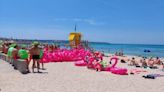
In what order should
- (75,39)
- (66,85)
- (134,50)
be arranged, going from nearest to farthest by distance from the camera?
(66,85), (75,39), (134,50)

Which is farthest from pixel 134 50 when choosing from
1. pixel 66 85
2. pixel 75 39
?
pixel 66 85

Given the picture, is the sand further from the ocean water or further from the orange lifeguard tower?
the ocean water

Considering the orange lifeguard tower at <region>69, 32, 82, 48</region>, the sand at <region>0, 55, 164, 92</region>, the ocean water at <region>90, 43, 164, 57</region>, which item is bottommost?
the ocean water at <region>90, 43, 164, 57</region>

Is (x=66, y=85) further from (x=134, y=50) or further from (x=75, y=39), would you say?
(x=134, y=50)

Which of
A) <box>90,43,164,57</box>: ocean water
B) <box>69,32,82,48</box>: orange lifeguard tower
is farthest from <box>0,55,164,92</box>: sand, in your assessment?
<box>90,43,164,57</box>: ocean water

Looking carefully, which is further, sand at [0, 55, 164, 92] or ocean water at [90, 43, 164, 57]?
A: ocean water at [90, 43, 164, 57]

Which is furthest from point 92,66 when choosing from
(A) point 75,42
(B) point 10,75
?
(A) point 75,42

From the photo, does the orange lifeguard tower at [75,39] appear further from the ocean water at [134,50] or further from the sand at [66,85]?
the ocean water at [134,50]

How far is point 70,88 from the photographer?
10.4 metres

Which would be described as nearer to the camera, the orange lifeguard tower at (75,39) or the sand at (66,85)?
the sand at (66,85)

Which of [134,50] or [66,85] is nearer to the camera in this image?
[66,85]

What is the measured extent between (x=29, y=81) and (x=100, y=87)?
2542mm

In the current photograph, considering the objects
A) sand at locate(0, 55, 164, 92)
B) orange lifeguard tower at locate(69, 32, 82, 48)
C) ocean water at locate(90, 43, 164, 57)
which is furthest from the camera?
ocean water at locate(90, 43, 164, 57)

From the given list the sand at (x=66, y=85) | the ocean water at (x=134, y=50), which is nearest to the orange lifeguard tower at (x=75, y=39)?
the sand at (x=66, y=85)
